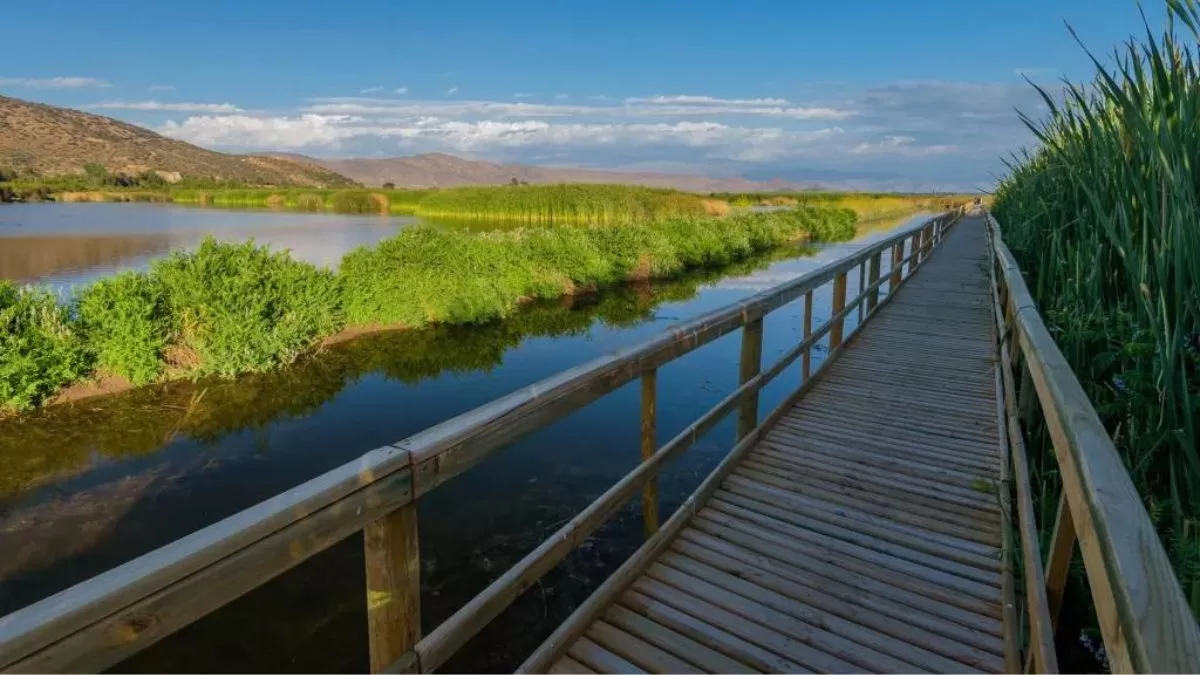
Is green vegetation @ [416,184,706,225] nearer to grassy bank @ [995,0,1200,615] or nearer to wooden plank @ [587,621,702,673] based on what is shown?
grassy bank @ [995,0,1200,615]

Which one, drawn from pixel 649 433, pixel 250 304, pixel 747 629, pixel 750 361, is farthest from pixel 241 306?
pixel 747 629

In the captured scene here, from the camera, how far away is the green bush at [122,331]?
9477 mm

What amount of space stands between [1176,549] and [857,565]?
5.05 feet

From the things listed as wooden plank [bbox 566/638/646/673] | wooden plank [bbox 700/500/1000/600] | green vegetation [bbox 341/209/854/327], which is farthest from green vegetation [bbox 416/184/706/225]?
wooden plank [bbox 566/638/646/673]

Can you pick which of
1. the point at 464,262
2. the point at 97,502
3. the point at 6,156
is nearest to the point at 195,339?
the point at 97,502

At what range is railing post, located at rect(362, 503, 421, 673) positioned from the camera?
1.69 metres

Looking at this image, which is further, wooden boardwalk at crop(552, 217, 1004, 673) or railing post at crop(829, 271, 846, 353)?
railing post at crop(829, 271, 846, 353)

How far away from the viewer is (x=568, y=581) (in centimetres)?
551

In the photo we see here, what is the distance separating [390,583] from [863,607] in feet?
6.97

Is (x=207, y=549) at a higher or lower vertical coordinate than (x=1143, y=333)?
lower

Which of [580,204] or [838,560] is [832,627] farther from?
[580,204]

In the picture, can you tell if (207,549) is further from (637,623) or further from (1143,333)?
(1143,333)

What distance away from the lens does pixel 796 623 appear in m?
2.78

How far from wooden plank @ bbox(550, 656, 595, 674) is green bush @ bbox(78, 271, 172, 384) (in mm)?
9511
